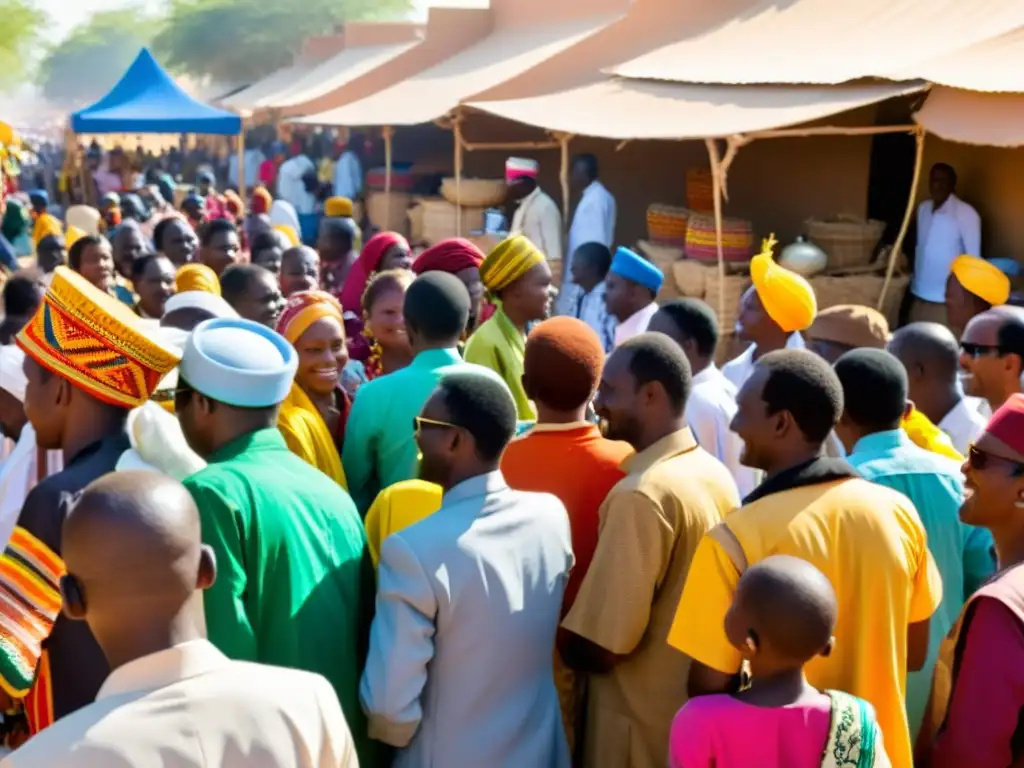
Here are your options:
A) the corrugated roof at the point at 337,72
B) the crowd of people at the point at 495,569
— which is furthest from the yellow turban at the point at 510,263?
the corrugated roof at the point at 337,72

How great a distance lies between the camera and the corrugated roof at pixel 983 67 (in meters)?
8.35

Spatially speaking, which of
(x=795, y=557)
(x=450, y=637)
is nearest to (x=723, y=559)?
(x=795, y=557)

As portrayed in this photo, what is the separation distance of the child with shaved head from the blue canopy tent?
1208cm

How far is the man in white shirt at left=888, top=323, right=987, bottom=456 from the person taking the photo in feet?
15.1

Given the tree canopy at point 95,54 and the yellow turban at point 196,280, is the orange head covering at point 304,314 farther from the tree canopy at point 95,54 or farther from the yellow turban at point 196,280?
the tree canopy at point 95,54

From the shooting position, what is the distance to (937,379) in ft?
15.3

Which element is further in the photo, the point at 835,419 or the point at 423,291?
the point at 423,291

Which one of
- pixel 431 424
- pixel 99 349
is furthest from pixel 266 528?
pixel 99 349

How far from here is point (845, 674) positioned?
9.82 ft

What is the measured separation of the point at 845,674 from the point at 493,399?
3.44 feet

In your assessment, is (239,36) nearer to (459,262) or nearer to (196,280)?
(196,280)

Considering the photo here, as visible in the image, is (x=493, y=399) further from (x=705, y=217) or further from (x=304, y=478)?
(x=705, y=217)

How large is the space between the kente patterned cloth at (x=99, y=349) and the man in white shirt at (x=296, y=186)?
15.8 m

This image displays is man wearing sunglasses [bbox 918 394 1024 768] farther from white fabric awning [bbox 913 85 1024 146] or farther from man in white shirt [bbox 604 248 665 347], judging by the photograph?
white fabric awning [bbox 913 85 1024 146]
